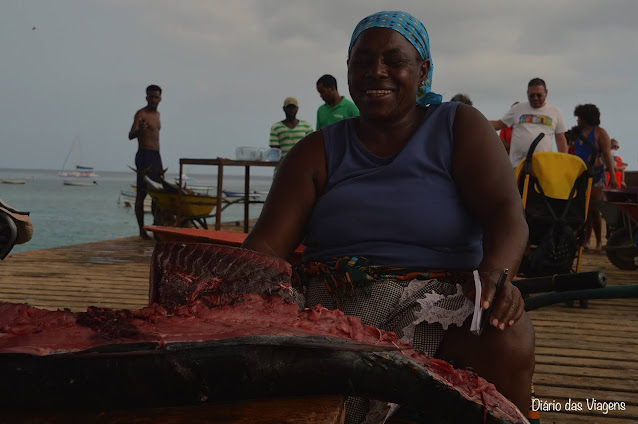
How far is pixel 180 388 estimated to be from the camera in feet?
2.87

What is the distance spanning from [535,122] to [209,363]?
6.21 m

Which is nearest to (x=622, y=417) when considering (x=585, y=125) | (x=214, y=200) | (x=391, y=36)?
(x=391, y=36)

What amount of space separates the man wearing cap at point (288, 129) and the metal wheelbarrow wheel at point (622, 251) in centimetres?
370

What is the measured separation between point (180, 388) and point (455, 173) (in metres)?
1.17

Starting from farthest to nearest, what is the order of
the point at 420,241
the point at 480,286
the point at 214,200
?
the point at 214,200
the point at 420,241
the point at 480,286

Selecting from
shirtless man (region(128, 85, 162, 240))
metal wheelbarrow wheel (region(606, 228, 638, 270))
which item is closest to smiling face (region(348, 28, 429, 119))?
metal wheelbarrow wheel (region(606, 228, 638, 270))

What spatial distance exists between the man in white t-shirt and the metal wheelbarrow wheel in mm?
1130

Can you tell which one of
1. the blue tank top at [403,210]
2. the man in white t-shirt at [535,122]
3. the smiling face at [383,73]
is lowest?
the blue tank top at [403,210]

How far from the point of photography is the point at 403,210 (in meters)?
1.76

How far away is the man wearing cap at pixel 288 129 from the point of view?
7.89 meters

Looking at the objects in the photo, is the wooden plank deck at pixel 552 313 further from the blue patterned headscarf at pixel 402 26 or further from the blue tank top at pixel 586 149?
the blue patterned headscarf at pixel 402 26

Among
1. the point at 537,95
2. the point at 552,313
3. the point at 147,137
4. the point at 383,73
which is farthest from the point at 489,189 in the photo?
the point at 147,137

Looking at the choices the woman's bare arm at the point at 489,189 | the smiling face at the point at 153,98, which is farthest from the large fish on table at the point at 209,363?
the smiling face at the point at 153,98

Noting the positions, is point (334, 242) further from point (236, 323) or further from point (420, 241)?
point (236, 323)
